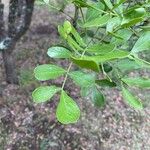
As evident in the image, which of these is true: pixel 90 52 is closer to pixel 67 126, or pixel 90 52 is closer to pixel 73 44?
pixel 73 44

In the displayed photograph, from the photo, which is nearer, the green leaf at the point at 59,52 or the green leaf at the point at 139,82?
the green leaf at the point at 59,52

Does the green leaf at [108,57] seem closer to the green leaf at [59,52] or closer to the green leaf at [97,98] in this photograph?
the green leaf at [59,52]

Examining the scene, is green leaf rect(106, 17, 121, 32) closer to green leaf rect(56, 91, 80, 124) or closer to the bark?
green leaf rect(56, 91, 80, 124)

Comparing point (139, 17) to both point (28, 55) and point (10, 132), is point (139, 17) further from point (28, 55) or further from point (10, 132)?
point (28, 55)

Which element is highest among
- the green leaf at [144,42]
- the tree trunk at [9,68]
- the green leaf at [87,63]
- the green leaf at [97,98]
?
the green leaf at [87,63]

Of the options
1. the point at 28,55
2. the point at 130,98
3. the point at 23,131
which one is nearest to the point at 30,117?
the point at 23,131

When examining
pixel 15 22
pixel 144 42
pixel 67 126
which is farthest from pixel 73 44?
pixel 67 126

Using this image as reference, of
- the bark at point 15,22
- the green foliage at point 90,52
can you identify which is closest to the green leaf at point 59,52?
the green foliage at point 90,52
